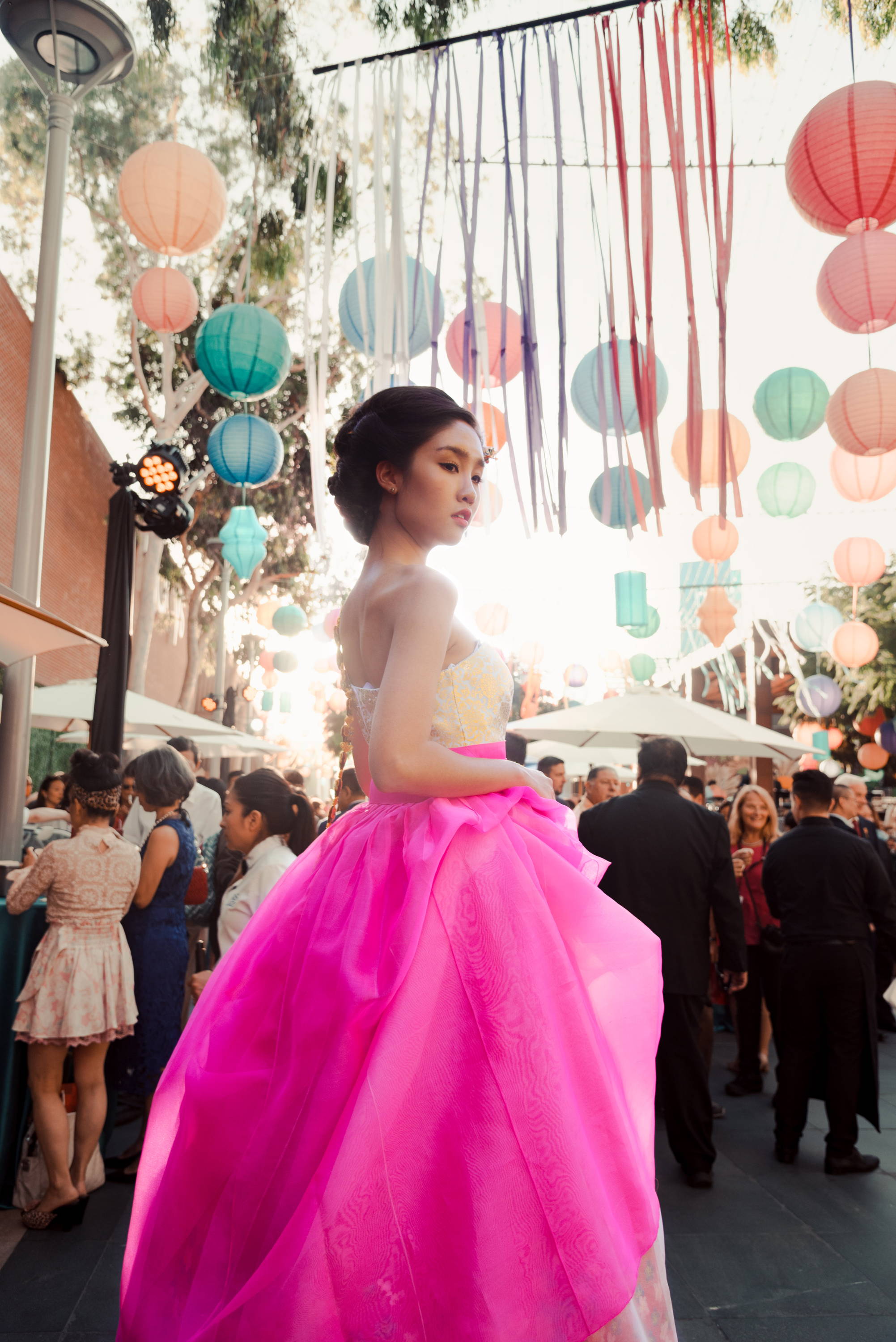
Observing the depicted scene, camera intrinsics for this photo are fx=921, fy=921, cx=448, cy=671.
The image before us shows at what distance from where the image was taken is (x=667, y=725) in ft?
25.1

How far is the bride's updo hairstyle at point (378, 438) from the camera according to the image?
1744 millimetres

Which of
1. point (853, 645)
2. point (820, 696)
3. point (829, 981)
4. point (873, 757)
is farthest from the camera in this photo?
point (873, 757)

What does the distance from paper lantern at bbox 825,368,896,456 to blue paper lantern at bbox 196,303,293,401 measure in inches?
157

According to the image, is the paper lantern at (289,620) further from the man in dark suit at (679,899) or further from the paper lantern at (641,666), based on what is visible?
the man in dark suit at (679,899)

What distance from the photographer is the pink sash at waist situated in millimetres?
1572

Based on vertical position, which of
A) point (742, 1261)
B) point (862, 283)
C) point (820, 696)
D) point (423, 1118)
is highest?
point (862, 283)

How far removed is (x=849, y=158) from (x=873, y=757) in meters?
23.1

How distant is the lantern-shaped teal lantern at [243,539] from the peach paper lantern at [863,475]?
6010 mm

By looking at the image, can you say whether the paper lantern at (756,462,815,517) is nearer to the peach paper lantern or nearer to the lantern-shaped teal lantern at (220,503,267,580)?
the peach paper lantern

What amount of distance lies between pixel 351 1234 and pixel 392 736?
0.68m

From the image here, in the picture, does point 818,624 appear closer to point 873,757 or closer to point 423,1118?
point 873,757

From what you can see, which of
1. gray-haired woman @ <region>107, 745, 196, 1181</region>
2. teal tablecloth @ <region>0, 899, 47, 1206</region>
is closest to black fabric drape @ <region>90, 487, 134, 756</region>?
gray-haired woman @ <region>107, 745, 196, 1181</region>

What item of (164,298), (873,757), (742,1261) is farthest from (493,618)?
(873,757)

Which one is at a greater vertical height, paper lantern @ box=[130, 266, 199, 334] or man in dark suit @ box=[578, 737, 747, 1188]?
paper lantern @ box=[130, 266, 199, 334]
